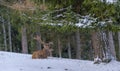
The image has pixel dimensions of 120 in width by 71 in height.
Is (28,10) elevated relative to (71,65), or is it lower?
elevated

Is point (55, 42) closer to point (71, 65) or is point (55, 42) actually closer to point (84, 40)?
point (84, 40)

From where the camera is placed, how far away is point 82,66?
8.31m

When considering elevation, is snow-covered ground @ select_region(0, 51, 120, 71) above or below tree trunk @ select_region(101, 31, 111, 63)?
below

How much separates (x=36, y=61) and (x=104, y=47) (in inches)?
88.3

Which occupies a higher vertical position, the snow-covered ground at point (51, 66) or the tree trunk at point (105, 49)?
the tree trunk at point (105, 49)

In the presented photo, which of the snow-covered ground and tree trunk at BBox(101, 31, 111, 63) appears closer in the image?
the snow-covered ground

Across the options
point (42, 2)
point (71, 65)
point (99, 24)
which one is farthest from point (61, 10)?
point (71, 65)

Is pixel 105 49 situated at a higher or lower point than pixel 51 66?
higher

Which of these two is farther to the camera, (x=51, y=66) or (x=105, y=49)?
(x=105, y=49)

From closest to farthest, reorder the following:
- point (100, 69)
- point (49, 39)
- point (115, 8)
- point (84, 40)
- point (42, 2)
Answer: point (115, 8), point (42, 2), point (100, 69), point (49, 39), point (84, 40)

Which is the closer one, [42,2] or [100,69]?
[42,2]

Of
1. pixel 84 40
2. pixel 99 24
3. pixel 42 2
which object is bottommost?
pixel 84 40

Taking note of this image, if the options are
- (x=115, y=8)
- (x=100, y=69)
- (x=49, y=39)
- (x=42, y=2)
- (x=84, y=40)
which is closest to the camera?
(x=115, y=8)

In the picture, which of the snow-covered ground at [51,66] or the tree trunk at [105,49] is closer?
the snow-covered ground at [51,66]
